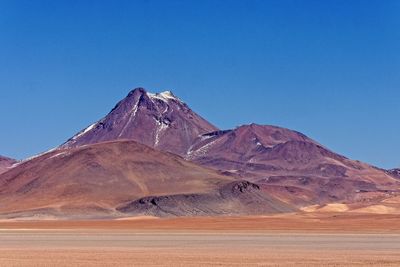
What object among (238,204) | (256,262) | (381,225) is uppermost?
(238,204)

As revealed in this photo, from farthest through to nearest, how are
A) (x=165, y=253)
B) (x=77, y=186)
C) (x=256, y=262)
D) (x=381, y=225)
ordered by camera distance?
(x=77, y=186)
(x=381, y=225)
(x=165, y=253)
(x=256, y=262)

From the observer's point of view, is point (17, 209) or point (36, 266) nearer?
point (36, 266)

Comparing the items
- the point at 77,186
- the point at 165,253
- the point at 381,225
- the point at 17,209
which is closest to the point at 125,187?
the point at 77,186

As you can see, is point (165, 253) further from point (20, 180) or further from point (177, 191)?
point (20, 180)

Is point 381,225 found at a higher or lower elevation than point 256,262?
higher

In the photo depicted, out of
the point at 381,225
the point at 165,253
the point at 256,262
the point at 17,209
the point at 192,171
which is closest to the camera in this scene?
the point at 256,262

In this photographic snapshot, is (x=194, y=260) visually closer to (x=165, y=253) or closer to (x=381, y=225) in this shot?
(x=165, y=253)
